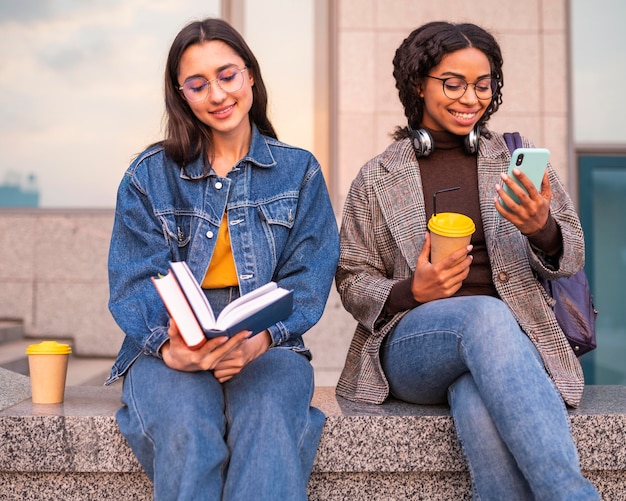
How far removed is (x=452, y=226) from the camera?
2379mm

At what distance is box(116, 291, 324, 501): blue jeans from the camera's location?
2.05 metres

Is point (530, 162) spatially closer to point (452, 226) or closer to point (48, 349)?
point (452, 226)

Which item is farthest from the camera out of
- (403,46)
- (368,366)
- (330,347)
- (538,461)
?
(330,347)

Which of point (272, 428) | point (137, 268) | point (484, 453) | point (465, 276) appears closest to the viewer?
point (272, 428)

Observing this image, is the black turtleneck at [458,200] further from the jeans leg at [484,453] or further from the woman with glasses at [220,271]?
the jeans leg at [484,453]

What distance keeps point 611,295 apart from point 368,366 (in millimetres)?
4086

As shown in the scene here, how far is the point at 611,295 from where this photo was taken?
6277 millimetres

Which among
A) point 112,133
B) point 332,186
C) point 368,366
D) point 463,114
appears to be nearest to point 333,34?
point 332,186

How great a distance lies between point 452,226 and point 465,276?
0.82ft

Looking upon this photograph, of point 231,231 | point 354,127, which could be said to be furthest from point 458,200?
point 354,127

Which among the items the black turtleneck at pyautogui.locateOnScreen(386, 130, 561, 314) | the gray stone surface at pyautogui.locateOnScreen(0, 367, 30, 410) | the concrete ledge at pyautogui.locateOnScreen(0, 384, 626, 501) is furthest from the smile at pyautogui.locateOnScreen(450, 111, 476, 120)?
the gray stone surface at pyautogui.locateOnScreen(0, 367, 30, 410)

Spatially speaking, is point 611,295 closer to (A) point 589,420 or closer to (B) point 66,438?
Result: (A) point 589,420

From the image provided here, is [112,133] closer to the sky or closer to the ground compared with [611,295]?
closer to the sky

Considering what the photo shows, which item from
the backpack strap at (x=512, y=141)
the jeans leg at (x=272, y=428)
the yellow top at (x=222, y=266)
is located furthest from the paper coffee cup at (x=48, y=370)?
the backpack strap at (x=512, y=141)
